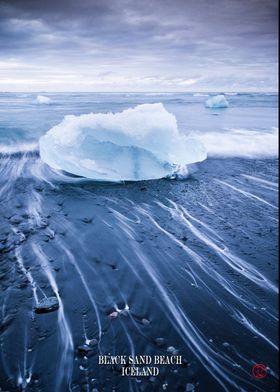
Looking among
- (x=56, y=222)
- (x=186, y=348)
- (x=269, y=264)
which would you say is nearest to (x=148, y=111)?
(x=56, y=222)

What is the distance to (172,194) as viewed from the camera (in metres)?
7.63

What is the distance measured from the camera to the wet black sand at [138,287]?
2986 mm

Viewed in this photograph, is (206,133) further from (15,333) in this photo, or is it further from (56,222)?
(15,333)

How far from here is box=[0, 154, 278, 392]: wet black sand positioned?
2.99 meters

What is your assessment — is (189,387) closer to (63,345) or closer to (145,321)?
(145,321)

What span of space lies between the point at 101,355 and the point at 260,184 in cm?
693

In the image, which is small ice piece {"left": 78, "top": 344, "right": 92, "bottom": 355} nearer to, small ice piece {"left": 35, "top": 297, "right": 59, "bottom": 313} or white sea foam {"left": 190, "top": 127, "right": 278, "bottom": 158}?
small ice piece {"left": 35, "top": 297, "right": 59, "bottom": 313}

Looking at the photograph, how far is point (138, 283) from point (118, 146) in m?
5.54

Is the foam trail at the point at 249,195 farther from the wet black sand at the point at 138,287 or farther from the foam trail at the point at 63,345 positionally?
the foam trail at the point at 63,345

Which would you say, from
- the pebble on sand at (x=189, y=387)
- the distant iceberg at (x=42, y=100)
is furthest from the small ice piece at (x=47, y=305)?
the distant iceberg at (x=42, y=100)

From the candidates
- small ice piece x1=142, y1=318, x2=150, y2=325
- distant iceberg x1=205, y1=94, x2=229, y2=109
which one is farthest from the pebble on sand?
distant iceberg x1=205, y1=94, x2=229, y2=109

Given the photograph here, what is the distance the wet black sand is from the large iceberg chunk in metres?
1.29

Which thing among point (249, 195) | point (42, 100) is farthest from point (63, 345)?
point (42, 100)

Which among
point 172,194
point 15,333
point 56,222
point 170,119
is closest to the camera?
point 15,333
